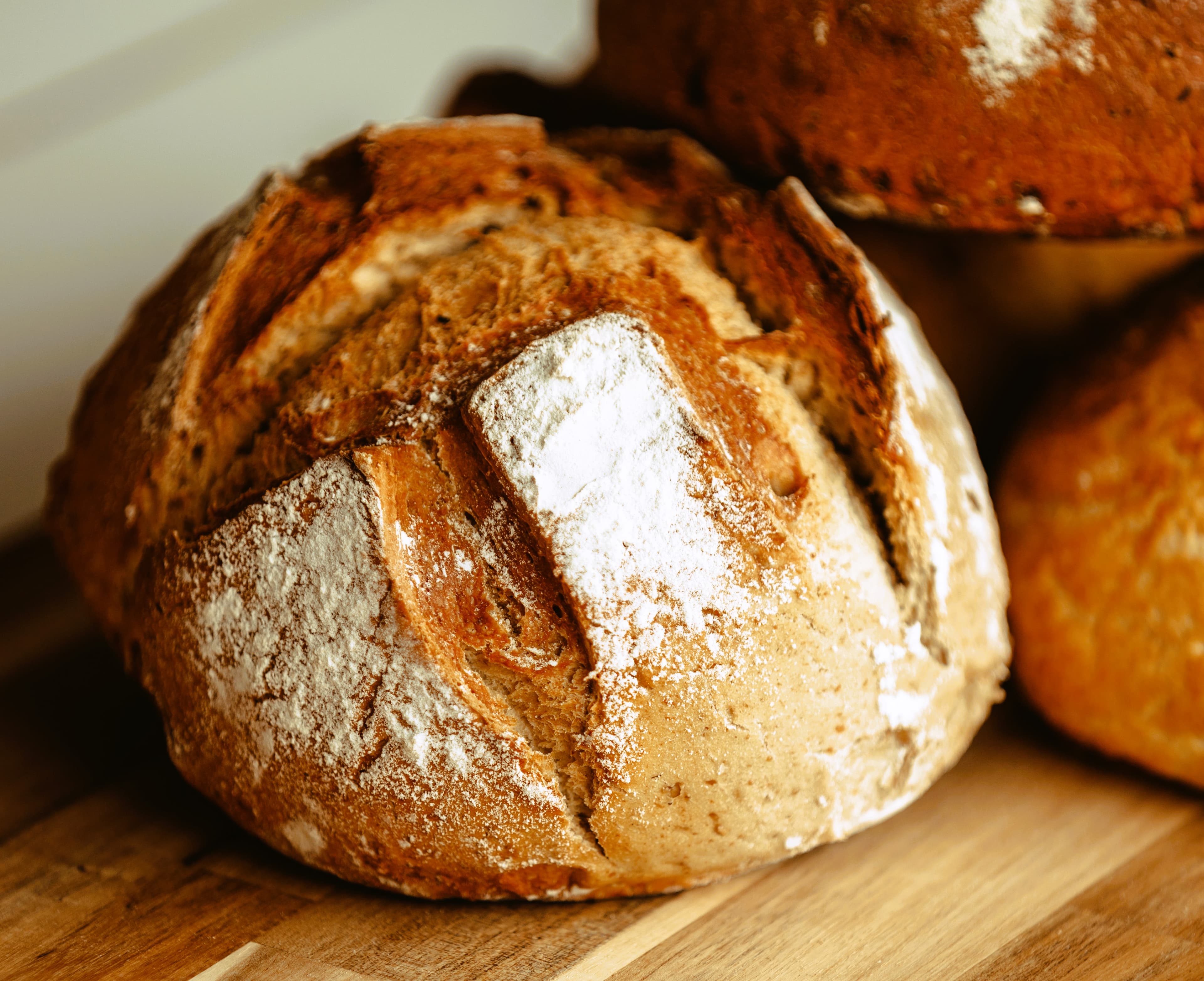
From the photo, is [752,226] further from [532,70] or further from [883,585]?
[532,70]

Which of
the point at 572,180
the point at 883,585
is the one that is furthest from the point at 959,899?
the point at 572,180

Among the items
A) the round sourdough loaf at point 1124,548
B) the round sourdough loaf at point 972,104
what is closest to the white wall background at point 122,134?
the round sourdough loaf at point 972,104

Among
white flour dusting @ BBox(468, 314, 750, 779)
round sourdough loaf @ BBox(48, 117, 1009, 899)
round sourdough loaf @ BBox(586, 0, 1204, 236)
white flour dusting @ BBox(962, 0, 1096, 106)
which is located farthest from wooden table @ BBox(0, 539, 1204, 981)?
white flour dusting @ BBox(962, 0, 1096, 106)

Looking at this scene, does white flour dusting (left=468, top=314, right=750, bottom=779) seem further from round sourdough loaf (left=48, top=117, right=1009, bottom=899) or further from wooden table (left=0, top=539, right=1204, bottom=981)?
wooden table (left=0, top=539, right=1204, bottom=981)

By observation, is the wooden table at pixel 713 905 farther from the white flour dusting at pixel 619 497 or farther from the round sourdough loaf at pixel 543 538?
the white flour dusting at pixel 619 497

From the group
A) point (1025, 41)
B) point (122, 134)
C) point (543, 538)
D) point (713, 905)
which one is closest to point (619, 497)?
point (543, 538)

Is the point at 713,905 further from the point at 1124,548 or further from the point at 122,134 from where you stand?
the point at 122,134
